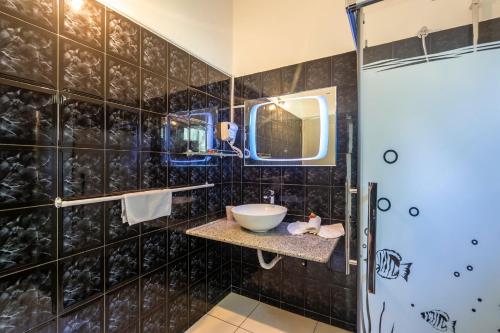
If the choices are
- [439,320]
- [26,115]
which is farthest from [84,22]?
[439,320]

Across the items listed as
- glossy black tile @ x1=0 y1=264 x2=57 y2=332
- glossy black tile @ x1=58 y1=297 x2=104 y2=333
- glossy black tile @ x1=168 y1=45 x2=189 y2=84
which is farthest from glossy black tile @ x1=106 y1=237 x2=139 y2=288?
glossy black tile @ x1=168 y1=45 x2=189 y2=84

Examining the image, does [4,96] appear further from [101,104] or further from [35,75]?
[101,104]

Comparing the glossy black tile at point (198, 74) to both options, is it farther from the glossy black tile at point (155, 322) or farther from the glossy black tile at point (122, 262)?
the glossy black tile at point (155, 322)

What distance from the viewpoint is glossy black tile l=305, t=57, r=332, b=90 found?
1844 millimetres

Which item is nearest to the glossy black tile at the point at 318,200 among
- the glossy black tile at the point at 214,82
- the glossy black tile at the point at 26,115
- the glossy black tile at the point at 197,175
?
the glossy black tile at the point at 197,175

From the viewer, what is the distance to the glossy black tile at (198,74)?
1.79 metres

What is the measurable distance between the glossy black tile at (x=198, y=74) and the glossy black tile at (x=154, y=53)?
26 centimetres

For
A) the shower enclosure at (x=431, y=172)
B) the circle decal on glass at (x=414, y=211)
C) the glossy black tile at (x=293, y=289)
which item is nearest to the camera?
the shower enclosure at (x=431, y=172)

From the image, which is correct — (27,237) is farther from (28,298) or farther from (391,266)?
(391,266)

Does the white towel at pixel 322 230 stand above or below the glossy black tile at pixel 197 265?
above

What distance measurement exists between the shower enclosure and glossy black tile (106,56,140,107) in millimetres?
1321

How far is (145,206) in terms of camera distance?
1385 mm

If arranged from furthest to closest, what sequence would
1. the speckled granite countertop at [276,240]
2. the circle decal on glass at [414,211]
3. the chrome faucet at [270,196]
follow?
the chrome faucet at [270,196] < the speckled granite countertop at [276,240] < the circle decal on glass at [414,211]

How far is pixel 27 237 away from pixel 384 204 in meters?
1.75
